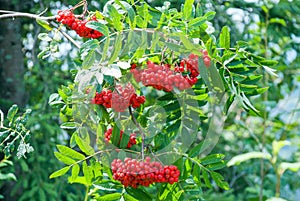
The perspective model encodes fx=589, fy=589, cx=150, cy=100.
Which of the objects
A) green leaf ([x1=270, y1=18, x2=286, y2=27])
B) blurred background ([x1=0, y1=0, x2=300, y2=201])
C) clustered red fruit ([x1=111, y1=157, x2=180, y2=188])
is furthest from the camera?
green leaf ([x1=270, y1=18, x2=286, y2=27])

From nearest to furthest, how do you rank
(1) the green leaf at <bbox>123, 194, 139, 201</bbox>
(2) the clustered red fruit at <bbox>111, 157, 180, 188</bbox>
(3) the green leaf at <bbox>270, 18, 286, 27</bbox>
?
(2) the clustered red fruit at <bbox>111, 157, 180, 188</bbox>
(1) the green leaf at <bbox>123, 194, 139, 201</bbox>
(3) the green leaf at <bbox>270, 18, 286, 27</bbox>

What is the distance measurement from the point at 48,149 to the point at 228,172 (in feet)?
3.37

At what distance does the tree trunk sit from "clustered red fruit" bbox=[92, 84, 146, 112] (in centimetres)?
142

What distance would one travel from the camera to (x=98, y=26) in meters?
→ 0.98

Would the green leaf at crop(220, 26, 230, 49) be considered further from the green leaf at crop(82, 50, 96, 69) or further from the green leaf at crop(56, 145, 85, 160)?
the green leaf at crop(56, 145, 85, 160)

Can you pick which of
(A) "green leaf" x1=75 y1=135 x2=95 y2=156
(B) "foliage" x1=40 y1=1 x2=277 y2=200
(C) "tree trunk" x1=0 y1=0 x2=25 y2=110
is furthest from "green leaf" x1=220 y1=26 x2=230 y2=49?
(C) "tree trunk" x1=0 y1=0 x2=25 y2=110

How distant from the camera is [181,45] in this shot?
3.24 feet

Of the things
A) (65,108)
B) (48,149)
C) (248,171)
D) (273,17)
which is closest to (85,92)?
(65,108)

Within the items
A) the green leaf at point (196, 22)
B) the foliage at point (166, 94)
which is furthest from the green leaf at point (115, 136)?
the green leaf at point (196, 22)

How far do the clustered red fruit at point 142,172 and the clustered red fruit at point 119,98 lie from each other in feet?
0.31

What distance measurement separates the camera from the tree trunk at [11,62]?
2371 mm

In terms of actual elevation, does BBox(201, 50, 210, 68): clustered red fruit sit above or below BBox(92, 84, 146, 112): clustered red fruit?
above

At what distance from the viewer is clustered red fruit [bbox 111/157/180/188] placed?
3.15 feet

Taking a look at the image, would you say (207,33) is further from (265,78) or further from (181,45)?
(265,78)
